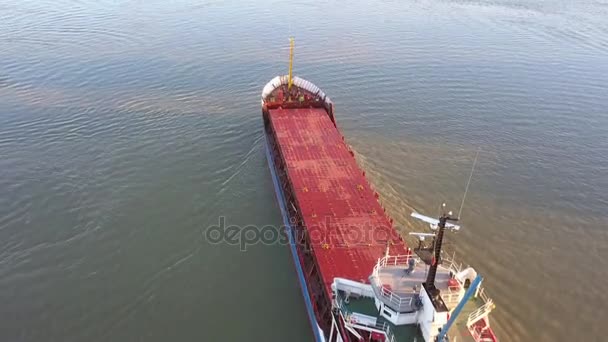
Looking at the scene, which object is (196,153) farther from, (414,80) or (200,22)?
(200,22)

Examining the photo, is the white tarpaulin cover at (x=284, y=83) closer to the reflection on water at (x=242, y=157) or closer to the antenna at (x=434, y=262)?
the reflection on water at (x=242, y=157)

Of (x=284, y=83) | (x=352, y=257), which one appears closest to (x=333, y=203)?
(x=352, y=257)

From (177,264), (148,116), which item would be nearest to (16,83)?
(148,116)

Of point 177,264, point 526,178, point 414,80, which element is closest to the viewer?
point 177,264

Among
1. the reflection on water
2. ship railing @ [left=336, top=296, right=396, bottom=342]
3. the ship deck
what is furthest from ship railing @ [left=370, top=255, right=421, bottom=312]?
the reflection on water

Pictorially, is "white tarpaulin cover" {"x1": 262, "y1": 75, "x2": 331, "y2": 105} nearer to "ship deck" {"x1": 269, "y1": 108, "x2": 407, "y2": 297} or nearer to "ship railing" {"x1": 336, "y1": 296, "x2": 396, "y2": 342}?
"ship deck" {"x1": 269, "y1": 108, "x2": 407, "y2": 297}

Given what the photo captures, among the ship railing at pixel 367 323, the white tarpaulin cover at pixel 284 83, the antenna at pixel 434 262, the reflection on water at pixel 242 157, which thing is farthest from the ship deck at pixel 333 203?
the white tarpaulin cover at pixel 284 83
